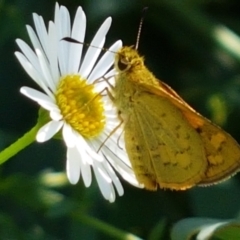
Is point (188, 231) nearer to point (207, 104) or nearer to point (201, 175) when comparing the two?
point (201, 175)

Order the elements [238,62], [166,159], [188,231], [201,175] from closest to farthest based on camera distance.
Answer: [188,231] → [201,175] → [166,159] → [238,62]

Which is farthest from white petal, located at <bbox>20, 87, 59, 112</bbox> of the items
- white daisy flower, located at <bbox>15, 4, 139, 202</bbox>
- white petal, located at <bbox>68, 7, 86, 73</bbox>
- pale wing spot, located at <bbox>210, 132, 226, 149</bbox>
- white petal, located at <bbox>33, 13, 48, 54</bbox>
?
pale wing spot, located at <bbox>210, 132, 226, 149</bbox>

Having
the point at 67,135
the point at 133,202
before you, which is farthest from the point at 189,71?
the point at 67,135

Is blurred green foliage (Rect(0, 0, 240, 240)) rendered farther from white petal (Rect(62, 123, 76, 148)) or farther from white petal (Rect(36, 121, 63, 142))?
white petal (Rect(36, 121, 63, 142))

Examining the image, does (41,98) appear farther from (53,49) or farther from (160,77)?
(160,77)

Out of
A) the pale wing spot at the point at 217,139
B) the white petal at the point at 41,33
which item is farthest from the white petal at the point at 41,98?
the pale wing spot at the point at 217,139

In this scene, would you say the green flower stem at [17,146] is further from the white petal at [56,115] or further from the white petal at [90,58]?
the white petal at [90,58]
